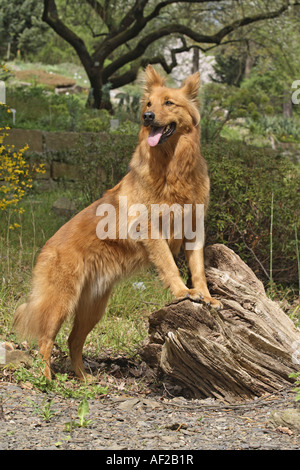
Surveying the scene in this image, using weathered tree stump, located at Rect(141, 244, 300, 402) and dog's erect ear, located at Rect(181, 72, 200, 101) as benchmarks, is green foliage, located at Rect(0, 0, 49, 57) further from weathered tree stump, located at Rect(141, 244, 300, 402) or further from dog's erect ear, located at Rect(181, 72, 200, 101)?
weathered tree stump, located at Rect(141, 244, 300, 402)

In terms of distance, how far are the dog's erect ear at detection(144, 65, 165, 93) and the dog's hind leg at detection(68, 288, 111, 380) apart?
5.23 ft

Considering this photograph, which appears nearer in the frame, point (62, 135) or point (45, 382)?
point (45, 382)

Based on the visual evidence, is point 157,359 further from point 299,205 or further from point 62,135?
point 62,135

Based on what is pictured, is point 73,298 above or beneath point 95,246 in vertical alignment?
beneath

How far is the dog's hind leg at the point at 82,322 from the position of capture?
4379mm

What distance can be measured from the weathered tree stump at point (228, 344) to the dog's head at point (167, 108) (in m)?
1.09

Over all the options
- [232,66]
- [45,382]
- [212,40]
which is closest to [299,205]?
[45,382]

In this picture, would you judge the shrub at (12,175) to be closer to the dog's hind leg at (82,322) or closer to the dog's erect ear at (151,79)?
the dog's hind leg at (82,322)

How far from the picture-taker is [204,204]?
159 inches

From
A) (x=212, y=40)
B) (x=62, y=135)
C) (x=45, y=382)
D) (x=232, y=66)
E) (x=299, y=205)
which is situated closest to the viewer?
(x=45, y=382)

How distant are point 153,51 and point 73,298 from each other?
17.8 meters

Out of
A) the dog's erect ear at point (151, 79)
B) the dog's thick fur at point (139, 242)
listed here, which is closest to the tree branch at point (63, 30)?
the dog's erect ear at point (151, 79)

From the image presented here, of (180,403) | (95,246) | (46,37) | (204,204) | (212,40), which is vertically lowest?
(180,403)

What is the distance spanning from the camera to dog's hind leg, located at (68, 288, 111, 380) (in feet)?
14.4
